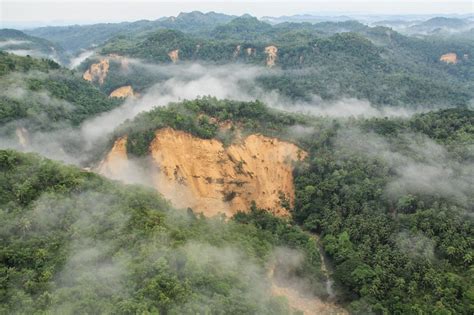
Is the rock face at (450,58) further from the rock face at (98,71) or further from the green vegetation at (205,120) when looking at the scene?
the green vegetation at (205,120)

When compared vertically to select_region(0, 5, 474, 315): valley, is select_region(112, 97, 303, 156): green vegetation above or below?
above

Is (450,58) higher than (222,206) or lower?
lower

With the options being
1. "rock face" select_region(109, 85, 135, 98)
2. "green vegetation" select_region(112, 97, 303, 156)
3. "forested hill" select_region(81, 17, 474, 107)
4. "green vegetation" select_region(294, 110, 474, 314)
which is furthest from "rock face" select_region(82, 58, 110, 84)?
"green vegetation" select_region(294, 110, 474, 314)

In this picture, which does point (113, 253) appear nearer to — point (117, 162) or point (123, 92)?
point (117, 162)

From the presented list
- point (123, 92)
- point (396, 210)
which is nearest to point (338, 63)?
point (123, 92)

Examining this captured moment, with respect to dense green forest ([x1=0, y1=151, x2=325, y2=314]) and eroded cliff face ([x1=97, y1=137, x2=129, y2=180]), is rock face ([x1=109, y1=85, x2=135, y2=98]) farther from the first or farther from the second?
dense green forest ([x1=0, y1=151, x2=325, y2=314])

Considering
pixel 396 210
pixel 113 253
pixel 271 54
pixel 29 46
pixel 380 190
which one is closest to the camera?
pixel 113 253
